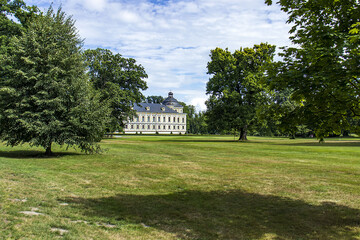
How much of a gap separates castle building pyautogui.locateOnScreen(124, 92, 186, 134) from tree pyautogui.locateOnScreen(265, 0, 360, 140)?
121m

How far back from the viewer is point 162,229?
19.3 feet

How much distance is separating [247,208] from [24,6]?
123 ft

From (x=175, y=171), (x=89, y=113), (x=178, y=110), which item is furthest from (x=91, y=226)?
(x=178, y=110)

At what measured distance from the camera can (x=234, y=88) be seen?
50.6 m

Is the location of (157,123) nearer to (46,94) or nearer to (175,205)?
(46,94)

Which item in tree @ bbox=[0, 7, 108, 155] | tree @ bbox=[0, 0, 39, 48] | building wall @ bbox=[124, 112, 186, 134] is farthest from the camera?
building wall @ bbox=[124, 112, 186, 134]

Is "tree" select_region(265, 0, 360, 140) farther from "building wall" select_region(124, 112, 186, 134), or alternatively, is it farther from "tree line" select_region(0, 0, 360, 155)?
"building wall" select_region(124, 112, 186, 134)

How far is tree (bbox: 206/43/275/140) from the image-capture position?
153ft

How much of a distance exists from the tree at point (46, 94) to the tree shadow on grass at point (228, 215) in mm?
10836

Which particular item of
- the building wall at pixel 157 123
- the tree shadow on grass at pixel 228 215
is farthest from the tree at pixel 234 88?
the building wall at pixel 157 123

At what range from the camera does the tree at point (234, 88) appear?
46.7m

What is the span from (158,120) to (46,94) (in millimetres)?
116436

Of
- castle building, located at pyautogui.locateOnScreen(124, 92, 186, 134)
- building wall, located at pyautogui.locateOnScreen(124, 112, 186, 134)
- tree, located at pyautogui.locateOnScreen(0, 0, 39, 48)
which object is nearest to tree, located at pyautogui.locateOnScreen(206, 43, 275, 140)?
tree, located at pyautogui.locateOnScreen(0, 0, 39, 48)

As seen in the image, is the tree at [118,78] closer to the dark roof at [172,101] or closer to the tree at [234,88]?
the tree at [234,88]
